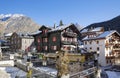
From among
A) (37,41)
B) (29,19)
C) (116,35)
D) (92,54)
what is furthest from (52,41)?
(29,19)

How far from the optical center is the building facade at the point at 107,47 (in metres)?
59.0

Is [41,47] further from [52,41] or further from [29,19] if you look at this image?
[29,19]

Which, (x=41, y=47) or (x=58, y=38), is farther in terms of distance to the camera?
(x=41, y=47)

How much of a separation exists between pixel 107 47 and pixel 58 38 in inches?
578

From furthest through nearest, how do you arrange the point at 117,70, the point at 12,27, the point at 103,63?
the point at 12,27 → the point at 103,63 → the point at 117,70

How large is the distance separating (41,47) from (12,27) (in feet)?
449

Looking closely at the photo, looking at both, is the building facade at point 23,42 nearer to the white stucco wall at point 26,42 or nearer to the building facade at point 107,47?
the white stucco wall at point 26,42

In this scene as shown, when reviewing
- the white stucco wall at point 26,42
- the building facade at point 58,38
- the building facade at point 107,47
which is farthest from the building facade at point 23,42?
the building facade at point 107,47

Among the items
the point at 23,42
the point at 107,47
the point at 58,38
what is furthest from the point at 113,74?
the point at 23,42

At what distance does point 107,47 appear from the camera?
5950 centimetres

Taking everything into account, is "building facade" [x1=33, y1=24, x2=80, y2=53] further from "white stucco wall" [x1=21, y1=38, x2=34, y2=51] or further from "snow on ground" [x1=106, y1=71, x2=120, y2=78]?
"white stucco wall" [x1=21, y1=38, x2=34, y2=51]

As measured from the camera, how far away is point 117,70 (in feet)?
167

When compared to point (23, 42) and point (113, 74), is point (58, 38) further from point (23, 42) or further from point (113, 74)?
point (23, 42)

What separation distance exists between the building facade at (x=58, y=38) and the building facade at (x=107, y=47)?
6.47m
